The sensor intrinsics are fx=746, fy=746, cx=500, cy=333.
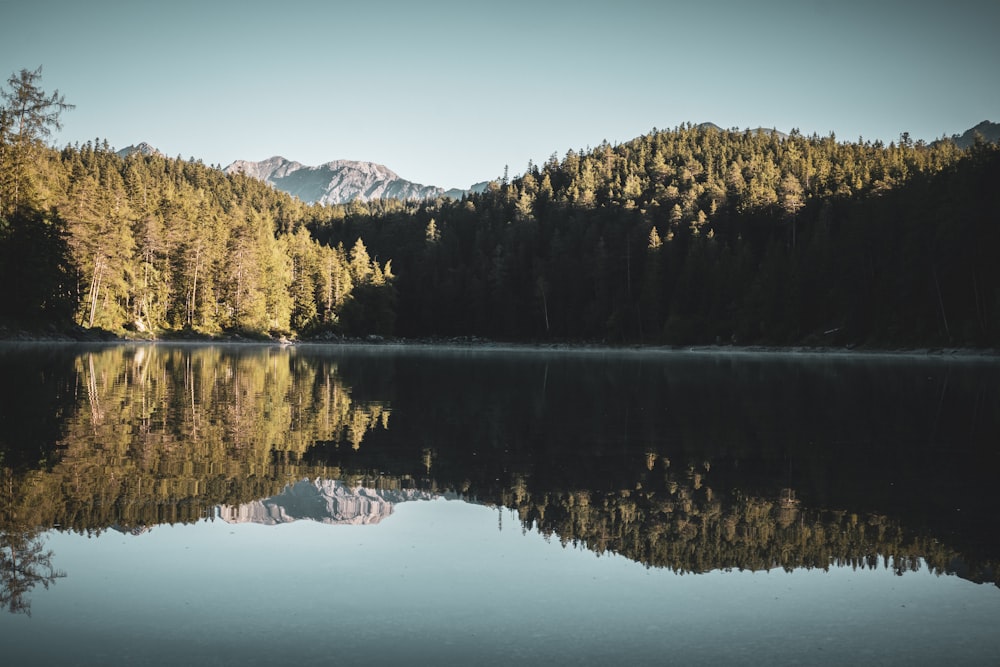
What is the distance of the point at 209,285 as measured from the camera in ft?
312

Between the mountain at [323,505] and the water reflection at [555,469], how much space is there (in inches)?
1.8

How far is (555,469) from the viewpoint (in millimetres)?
12375

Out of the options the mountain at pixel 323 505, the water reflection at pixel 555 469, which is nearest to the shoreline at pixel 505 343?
Result: the water reflection at pixel 555 469

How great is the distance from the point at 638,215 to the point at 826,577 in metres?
116

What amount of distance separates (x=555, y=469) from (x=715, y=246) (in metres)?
95.9

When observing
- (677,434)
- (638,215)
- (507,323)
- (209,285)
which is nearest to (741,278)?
(638,215)

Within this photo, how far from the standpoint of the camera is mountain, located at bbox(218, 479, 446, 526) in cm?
915

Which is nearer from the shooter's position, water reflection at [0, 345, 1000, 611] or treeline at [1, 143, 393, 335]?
water reflection at [0, 345, 1000, 611]

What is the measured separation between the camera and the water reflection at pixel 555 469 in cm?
838

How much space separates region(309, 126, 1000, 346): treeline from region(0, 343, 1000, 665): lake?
59.8 metres

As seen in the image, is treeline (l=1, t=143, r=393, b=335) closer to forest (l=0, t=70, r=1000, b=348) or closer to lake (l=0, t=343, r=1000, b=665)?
forest (l=0, t=70, r=1000, b=348)

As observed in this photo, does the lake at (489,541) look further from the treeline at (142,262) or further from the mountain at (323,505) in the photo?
the treeline at (142,262)

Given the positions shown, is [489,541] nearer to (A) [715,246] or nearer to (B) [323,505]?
(B) [323,505]

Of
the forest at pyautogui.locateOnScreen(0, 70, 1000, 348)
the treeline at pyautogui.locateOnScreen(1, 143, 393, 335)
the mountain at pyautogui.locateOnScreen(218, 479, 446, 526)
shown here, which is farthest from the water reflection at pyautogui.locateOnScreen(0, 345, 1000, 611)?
the treeline at pyautogui.locateOnScreen(1, 143, 393, 335)
